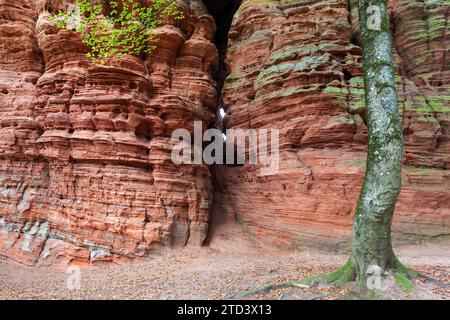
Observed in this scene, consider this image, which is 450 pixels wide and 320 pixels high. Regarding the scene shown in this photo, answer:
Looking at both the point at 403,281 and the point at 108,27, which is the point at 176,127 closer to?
the point at 108,27

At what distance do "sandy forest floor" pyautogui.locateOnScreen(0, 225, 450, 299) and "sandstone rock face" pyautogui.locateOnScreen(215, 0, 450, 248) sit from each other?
117 centimetres

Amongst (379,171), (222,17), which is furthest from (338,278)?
(222,17)

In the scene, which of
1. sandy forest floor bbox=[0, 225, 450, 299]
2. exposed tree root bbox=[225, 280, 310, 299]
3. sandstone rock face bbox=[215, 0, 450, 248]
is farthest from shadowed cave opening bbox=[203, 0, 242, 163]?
exposed tree root bbox=[225, 280, 310, 299]

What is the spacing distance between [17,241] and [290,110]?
482 inches

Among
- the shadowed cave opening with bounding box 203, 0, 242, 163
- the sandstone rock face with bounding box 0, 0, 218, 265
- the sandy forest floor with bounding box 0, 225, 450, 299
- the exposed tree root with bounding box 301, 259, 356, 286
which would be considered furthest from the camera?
the shadowed cave opening with bounding box 203, 0, 242, 163

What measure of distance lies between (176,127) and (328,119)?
6.34m

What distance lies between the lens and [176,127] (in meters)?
12.3

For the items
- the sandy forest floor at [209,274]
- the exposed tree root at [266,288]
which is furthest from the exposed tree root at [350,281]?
the sandy forest floor at [209,274]

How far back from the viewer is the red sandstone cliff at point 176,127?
35.5 ft

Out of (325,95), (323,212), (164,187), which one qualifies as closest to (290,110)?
(325,95)

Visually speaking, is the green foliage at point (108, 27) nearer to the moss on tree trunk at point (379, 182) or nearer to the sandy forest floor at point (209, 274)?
the sandy forest floor at point (209, 274)

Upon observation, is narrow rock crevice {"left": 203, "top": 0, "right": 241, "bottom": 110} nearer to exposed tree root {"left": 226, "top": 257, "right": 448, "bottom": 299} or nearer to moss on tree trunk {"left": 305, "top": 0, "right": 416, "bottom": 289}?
moss on tree trunk {"left": 305, "top": 0, "right": 416, "bottom": 289}

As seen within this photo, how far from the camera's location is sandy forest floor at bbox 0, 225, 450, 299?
6356 mm

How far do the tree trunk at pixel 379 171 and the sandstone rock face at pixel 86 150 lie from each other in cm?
727
